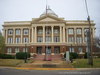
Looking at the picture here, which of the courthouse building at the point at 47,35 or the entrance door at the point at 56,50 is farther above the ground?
the courthouse building at the point at 47,35

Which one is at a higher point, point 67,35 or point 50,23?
point 50,23

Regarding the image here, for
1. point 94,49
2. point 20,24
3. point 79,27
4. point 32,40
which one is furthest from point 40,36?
point 94,49

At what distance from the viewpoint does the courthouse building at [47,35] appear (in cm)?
5897

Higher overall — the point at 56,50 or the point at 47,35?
the point at 47,35

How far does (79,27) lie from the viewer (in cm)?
6297

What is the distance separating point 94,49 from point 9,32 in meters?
30.8

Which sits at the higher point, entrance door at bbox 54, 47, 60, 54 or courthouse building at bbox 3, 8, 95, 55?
courthouse building at bbox 3, 8, 95, 55

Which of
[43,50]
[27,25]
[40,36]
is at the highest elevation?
[27,25]

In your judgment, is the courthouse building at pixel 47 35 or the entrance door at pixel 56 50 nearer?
the courthouse building at pixel 47 35

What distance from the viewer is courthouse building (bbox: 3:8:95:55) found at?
58969 millimetres

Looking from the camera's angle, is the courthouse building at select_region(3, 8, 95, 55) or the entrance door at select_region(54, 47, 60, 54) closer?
the courthouse building at select_region(3, 8, 95, 55)

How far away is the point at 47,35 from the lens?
6203 centimetres

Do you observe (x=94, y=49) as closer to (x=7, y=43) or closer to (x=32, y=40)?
(x=32, y=40)

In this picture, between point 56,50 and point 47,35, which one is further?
point 47,35
